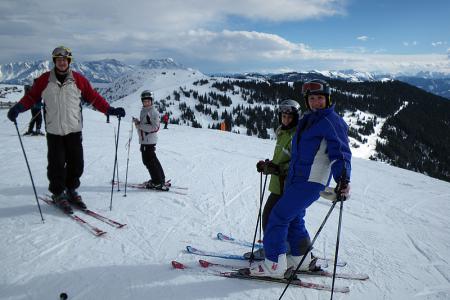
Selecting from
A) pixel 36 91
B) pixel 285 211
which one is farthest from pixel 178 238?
pixel 36 91

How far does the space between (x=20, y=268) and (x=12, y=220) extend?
62.8 inches

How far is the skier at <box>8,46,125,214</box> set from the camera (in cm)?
491

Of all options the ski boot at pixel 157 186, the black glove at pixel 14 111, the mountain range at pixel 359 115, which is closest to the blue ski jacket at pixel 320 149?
the black glove at pixel 14 111

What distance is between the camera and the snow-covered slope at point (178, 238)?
3.69m

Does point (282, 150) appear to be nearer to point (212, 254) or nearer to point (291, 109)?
point (291, 109)

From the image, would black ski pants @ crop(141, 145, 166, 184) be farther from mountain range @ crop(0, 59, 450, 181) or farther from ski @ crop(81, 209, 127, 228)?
mountain range @ crop(0, 59, 450, 181)

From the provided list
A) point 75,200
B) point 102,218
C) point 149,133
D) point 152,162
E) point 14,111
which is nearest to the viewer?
point 14,111

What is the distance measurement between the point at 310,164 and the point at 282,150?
84cm

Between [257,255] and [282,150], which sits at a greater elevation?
[282,150]

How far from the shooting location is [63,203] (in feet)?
17.8

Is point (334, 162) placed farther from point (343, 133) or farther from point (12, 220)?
point (12, 220)

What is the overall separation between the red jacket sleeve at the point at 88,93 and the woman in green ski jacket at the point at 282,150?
9.94 ft

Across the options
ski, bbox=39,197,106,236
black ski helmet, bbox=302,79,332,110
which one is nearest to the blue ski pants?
black ski helmet, bbox=302,79,332,110

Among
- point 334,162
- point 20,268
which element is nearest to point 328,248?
point 334,162
